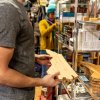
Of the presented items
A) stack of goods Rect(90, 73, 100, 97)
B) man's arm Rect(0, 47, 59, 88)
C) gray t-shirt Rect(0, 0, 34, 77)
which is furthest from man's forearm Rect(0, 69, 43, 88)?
stack of goods Rect(90, 73, 100, 97)

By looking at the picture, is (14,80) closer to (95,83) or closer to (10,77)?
(10,77)

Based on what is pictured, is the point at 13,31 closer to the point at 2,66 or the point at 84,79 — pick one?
the point at 2,66

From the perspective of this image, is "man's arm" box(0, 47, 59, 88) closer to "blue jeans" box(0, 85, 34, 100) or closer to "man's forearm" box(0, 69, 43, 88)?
"man's forearm" box(0, 69, 43, 88)

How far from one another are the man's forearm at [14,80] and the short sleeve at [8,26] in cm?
15

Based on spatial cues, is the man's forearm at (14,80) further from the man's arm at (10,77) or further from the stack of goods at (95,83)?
the stack of goods at (95,83)

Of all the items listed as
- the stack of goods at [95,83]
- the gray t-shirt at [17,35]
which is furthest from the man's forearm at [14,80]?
the stack of goods at [95,83]

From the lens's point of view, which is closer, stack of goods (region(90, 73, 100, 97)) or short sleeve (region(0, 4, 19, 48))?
short sleeve (region(0, 4, 19, 48))

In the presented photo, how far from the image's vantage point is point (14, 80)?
133 cm

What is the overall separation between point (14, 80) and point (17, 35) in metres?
0.25

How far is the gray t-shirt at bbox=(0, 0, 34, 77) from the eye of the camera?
1.27 metres

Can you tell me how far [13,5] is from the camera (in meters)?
1.33

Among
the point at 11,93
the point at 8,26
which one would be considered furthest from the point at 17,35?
the point at 11,93

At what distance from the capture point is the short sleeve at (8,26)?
49.8 inches

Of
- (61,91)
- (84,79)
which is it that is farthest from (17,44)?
(61,91)
